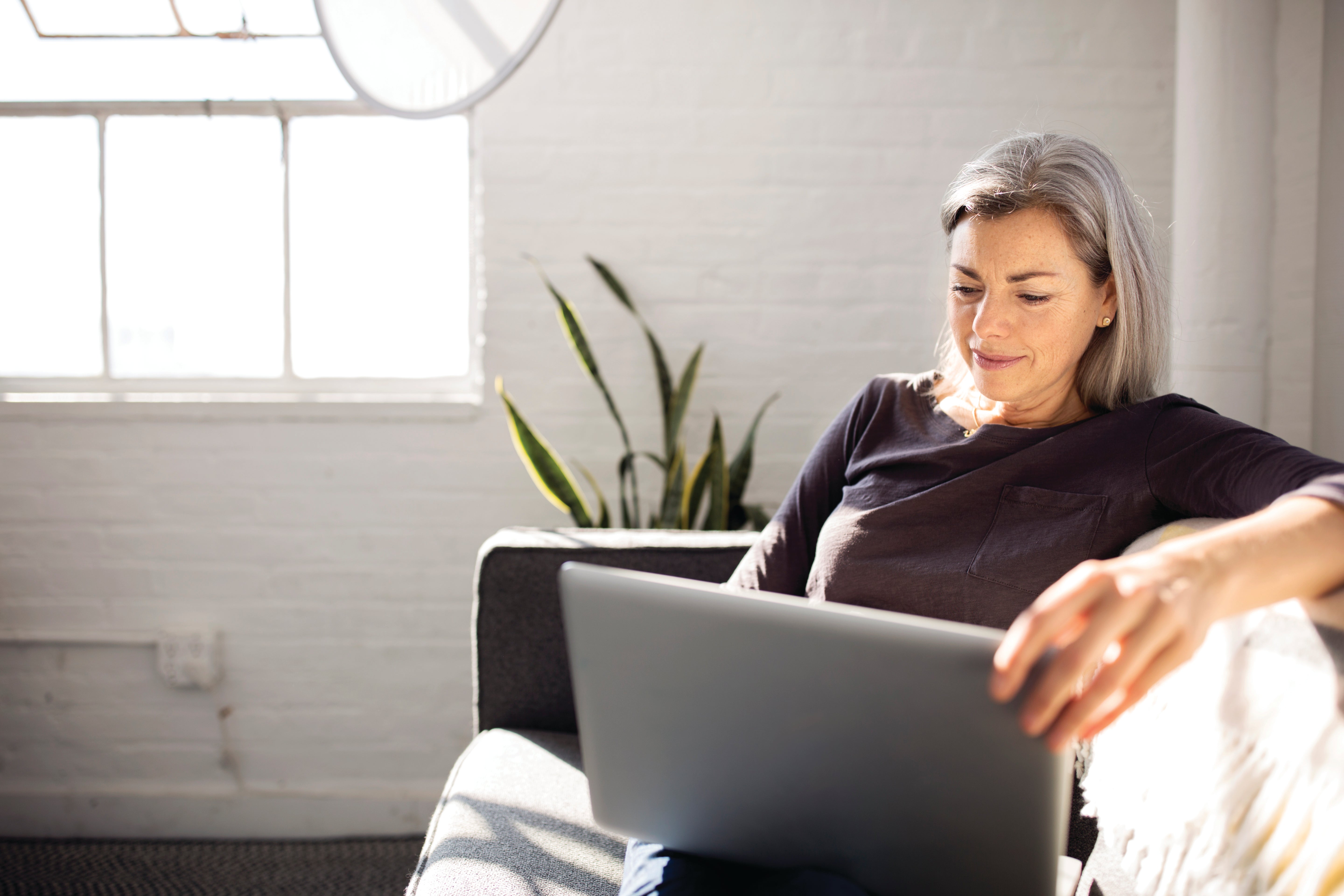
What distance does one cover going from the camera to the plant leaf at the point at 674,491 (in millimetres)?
1918

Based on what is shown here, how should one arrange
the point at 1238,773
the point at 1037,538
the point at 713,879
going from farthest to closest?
the point at 1037,538
the point at 713,879
the point at 1238,773

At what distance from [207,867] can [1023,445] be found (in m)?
2.12

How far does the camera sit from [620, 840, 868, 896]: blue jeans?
685mm

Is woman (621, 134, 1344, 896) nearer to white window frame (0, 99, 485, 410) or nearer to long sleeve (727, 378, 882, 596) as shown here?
long sleeve (727, 378, 882, 596)

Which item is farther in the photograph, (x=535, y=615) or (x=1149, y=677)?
(x=535, y=615)

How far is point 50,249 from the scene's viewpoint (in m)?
2.33

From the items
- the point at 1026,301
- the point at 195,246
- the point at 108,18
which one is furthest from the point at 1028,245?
the point at 108,18

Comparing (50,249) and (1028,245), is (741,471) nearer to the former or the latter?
(1028,245)

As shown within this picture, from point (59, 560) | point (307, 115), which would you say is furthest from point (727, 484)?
point (59, 560)

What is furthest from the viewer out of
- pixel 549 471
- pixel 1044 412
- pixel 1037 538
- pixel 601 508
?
pixel 601 508

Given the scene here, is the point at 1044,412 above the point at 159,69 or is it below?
below

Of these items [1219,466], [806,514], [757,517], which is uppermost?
[1219,466]

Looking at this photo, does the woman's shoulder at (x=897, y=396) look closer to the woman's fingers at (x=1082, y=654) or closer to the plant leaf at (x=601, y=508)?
the plant leaf at (x=601, y=508)

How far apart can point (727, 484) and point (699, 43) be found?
111 cm
